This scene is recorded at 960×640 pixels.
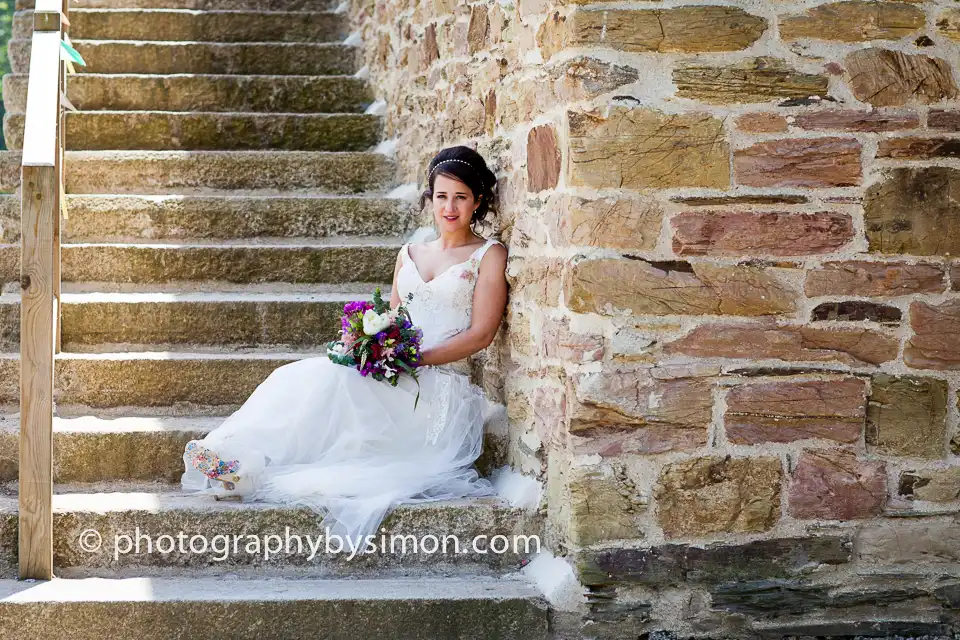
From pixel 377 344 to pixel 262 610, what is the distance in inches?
37.7

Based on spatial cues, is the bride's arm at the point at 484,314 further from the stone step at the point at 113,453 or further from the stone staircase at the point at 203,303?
the stone step at the point at 113,453

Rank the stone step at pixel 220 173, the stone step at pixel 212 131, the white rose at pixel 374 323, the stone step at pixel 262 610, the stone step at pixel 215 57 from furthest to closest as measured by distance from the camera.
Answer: the stone step at pixel 215 57 < the stone step at pixel 212 131 < the stone step at pixel 220 173 < the white rose at pixel 374 323 < the stone step at pixel 262 610

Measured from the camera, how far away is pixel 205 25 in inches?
242

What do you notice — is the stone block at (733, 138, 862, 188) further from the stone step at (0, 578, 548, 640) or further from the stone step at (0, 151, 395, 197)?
the stone step at (0, 151, 395, 197)

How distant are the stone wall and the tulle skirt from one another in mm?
Answer: 479

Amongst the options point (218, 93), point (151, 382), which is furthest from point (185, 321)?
point (218, 93)

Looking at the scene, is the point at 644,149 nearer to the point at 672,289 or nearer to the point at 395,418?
the point at 672,289

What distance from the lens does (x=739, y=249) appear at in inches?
116

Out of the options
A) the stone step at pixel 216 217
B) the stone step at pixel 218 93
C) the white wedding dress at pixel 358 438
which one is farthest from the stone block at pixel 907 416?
the stone step at pixel 218 93

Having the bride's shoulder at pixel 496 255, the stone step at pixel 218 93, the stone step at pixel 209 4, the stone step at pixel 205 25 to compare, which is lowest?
the bride's shoulder at pixel 496 255

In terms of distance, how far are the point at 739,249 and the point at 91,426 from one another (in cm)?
227

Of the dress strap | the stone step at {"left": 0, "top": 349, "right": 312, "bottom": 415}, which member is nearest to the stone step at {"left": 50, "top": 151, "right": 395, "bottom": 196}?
the stone step at {"left": 0, "top": 349, "right": 312, "bottom": 415}

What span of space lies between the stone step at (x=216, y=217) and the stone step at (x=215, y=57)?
142cm

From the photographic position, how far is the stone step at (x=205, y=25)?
6035mm
